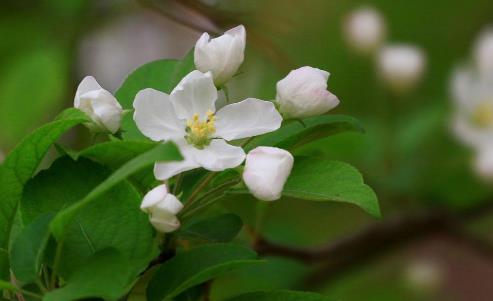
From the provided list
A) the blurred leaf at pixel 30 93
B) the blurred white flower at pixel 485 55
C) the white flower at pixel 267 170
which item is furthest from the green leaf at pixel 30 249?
the blurred white flower at pixel 485 55

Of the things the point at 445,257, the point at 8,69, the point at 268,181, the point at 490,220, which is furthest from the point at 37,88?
the point at 445,257

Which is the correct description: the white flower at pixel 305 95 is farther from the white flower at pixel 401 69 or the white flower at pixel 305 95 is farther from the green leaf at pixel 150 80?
the white flower at pixel 401 69

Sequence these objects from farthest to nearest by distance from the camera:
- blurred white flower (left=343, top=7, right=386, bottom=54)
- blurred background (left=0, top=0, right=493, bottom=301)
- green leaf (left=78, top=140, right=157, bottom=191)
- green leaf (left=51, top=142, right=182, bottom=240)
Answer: blurred white flower (left=343, top=7, right=386, bottom=54) → blurred background (left=0, top=0, right=493, bottom=301) → green leaf (left=78, top=140, right=157, bottom=191) → green leaf (left=51, top=142, right=182, bottom=240)

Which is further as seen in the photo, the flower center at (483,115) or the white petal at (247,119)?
the flower center at (483,115)

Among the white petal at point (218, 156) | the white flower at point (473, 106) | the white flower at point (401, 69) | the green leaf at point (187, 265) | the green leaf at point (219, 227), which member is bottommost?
the white flower at point (473, 106)

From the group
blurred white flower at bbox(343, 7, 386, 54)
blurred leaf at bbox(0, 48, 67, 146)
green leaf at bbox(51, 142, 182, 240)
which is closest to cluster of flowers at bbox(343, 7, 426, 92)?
blurred white flower at bbox(343, 7, 386, 54)

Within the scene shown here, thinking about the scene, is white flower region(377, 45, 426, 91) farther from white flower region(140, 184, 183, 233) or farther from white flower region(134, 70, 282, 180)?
white flower region(140, 184, 183, 233)
